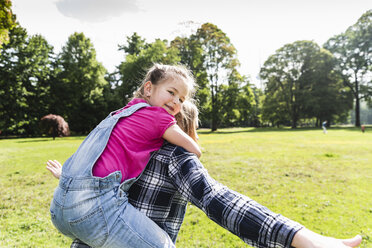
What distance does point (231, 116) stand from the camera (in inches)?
1590

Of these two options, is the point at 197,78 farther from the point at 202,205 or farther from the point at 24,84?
the point at 202,205

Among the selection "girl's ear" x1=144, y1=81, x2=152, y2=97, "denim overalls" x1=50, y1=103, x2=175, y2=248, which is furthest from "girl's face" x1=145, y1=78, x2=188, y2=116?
"denim overalls" x1=50, y1=103, x2=175, y2=248

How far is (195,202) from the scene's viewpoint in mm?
1155

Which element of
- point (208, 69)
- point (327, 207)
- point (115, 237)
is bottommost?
point (327, 207)

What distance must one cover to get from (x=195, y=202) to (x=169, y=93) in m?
1.01

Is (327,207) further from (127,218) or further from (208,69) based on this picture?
(208,69)

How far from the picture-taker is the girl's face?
1.89m

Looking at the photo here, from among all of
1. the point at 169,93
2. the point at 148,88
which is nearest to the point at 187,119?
the point at 169,93

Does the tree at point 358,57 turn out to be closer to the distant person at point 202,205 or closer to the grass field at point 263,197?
the grass field at point 263,197

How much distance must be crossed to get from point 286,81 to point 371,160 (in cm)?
4173

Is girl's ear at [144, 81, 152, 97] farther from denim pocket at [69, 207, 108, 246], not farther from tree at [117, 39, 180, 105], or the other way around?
tree at [117, 39, 180, 105]

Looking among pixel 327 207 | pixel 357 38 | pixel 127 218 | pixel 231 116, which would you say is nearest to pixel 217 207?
pixel 127 218

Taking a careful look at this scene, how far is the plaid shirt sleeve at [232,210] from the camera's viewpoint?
93cm

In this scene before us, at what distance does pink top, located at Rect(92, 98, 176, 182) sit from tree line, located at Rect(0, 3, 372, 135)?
30.2 m
